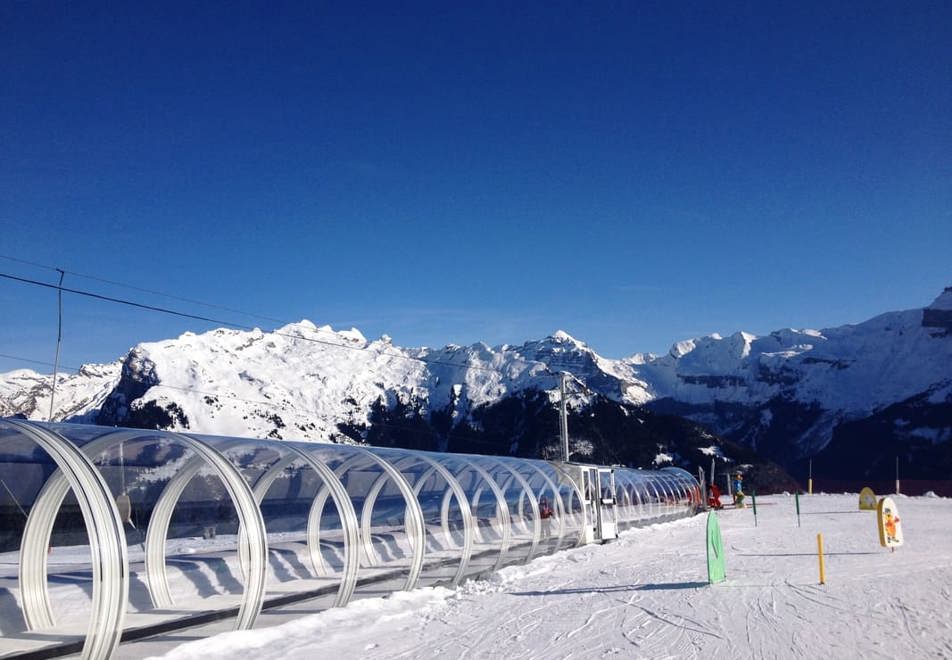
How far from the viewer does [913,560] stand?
15188mm

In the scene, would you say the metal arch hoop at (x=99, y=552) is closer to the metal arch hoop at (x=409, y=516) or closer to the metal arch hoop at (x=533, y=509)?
the metal arch hoop at (x=409, y=516)

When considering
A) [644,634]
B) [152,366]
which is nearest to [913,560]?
[644,634]

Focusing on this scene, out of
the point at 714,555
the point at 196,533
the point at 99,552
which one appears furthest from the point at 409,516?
the point at 99,552

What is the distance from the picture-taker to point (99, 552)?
7.09 metres

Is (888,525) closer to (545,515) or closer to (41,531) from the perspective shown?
(545,515)

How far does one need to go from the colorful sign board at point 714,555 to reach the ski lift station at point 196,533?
4.13 meters

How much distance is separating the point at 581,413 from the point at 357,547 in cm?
12602

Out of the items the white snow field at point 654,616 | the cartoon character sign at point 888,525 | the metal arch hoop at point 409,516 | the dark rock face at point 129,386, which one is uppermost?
the dark rock face at point 129,386

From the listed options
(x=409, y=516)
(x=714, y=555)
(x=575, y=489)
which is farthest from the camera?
(x=575, y=489)

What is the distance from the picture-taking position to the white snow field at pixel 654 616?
8406 mm

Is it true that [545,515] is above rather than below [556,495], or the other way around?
below

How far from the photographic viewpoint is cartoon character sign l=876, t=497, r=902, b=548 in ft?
51.0

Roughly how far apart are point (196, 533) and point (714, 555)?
805cm

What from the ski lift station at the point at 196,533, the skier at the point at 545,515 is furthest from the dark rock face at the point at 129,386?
the ski lift station at the point at 196,533
